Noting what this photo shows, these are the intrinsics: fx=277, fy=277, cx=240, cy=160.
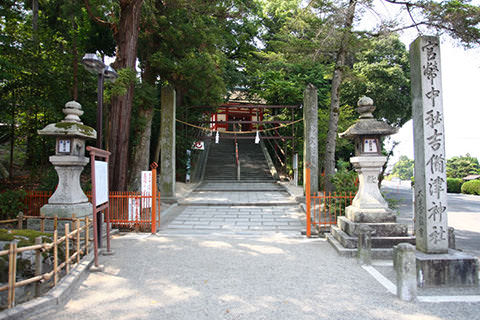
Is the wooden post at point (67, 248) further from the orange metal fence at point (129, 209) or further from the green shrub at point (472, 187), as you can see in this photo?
the green shrub at point (472, 187)

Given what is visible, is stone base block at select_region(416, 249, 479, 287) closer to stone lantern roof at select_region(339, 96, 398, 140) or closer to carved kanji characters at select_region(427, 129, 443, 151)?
carved kanji characters at select_region(427, 129, 443, 151)

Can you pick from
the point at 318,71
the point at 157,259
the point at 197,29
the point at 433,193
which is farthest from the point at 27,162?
the point at 318,71

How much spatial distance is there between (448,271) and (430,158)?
5.07ft

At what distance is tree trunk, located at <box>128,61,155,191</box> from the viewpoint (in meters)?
10.0

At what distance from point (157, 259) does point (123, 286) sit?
1.12 m

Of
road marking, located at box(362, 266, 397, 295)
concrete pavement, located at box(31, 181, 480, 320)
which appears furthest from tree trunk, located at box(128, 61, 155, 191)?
road marking, located at box(362, 266, 397, 295)

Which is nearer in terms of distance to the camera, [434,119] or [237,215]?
[434,119]

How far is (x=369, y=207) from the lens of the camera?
5.37m

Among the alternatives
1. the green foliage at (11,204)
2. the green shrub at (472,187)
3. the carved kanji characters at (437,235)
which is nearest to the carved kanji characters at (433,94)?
the carved kanji characters at (437,235)

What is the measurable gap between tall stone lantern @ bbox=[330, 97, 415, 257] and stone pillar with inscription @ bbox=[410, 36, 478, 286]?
3.08 ft

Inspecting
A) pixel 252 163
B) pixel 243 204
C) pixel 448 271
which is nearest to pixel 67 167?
pixel 243 204

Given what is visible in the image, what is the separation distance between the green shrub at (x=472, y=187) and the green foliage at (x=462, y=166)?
37.2 ft

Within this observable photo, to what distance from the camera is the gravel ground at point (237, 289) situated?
2959 mm

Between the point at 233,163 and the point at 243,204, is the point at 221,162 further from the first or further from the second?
the point at 243,204
